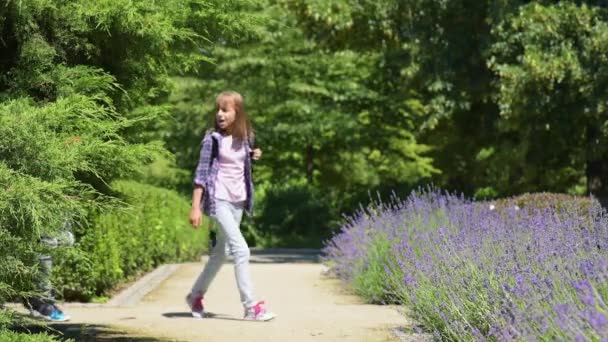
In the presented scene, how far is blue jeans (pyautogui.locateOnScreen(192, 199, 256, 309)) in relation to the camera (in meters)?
9.97

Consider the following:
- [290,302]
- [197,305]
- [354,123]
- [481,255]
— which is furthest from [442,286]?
[354,123]

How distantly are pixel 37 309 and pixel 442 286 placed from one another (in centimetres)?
403

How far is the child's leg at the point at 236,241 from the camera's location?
9961mm

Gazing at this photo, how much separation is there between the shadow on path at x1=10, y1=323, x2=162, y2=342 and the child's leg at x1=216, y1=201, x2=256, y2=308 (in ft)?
3.98

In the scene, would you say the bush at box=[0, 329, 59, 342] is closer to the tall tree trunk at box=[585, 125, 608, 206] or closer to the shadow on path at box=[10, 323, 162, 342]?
the shadow on path at box=[10, 323, 162, 342]

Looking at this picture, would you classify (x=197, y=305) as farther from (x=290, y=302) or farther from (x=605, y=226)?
(x=605, y=226)

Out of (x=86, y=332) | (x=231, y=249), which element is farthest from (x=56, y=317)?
(x=231, y=249)

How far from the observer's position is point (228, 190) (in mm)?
10023

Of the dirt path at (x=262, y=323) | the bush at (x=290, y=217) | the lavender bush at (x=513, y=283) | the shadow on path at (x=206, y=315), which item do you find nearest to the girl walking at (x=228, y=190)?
the shadow on path at (x=206, y=315)

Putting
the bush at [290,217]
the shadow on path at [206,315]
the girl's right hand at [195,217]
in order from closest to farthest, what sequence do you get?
the girl's right hand at [195,217] → the shadow on path at [206,315] → the bush at [290,217]

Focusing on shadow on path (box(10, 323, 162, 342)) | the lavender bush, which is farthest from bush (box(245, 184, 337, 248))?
shadow on path (box(10, 323, 162, 342))

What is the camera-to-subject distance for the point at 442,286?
742 centimetres

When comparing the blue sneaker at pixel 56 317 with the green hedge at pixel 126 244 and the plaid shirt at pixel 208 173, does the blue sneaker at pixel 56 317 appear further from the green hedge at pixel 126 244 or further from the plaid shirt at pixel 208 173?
the plaid shirt at pixel 208 173

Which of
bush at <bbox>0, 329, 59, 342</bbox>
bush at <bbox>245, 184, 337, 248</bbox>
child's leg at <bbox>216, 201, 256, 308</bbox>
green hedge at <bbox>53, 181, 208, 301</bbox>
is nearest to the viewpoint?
bush at <bbox>0, 329, 59, 342</bbox>
